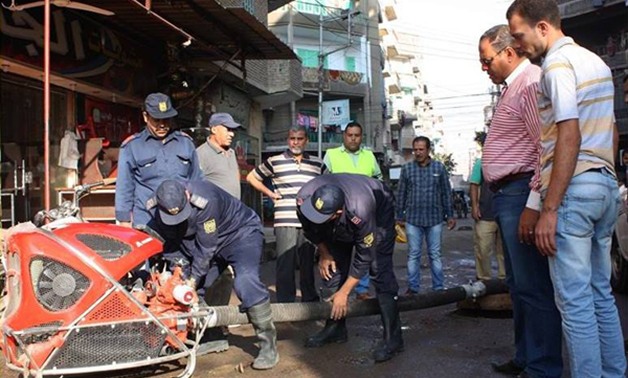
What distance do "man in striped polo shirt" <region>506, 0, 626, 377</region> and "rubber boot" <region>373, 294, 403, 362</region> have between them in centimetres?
170

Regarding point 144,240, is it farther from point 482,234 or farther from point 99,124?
Result: point 99,124

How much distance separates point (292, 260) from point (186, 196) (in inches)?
70.9

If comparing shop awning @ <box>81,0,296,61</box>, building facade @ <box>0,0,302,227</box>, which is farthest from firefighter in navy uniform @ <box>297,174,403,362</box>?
shop awning @ <box>81,0,296,61</box>

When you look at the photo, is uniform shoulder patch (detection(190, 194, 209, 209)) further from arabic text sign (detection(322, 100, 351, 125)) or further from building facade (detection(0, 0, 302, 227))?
arabic text sign (detection(322, 100, 351, 125))

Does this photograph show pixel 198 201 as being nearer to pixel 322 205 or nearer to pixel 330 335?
pixel 322 205

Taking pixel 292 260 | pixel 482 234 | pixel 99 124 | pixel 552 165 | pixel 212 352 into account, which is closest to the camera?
pixel 552 165

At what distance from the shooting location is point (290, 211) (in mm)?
5242

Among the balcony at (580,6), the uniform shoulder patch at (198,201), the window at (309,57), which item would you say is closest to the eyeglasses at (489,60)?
the uniform shoulder patch at (198,201)

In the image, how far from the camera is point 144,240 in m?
3.50

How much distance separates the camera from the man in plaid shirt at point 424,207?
6.27 m

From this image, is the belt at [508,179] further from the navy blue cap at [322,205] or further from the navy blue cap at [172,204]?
the navy blue cap at [172,204]

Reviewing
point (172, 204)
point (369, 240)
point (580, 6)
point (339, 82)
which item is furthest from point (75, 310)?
point (339, 82)

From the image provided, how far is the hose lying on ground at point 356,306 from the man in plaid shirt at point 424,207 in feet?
3.88

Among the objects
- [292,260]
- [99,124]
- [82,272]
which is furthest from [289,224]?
[99,124]
